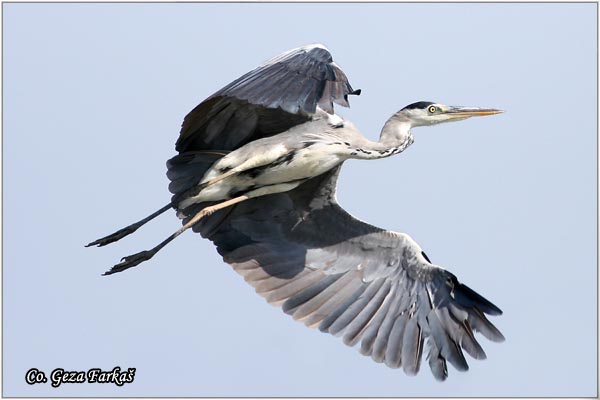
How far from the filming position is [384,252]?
862cm

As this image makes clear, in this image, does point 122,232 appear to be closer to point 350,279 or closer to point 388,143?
point 350,279

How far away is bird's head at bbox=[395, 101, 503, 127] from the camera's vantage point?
8.59 m

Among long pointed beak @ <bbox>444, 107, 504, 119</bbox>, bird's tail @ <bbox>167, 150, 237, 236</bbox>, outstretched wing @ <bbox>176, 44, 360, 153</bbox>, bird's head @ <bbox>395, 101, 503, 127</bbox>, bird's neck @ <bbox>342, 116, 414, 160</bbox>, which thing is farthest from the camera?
long pointed beak @ <bbox>444, 107, 504, 119</bbox>

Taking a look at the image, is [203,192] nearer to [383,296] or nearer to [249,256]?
[249,256]

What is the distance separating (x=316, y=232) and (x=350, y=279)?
45 cm

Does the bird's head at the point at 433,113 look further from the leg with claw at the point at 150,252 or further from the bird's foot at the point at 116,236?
the bird's foot at the point at 116,236

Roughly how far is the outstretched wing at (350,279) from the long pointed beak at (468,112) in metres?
1.08

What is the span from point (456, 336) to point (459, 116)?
177 centimetres

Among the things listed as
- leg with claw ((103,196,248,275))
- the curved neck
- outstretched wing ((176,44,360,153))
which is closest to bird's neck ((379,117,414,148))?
the curved neck

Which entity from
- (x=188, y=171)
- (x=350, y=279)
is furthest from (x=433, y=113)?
(x=188, y=171)

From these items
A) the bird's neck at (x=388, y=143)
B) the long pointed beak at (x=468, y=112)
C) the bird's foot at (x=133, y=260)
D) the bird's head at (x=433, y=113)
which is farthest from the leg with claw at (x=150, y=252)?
the long pointed beak at (x=468, y=112)

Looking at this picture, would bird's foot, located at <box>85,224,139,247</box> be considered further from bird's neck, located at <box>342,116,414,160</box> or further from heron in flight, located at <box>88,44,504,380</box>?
bird's neck, located at <box>342,116,414,160</box>

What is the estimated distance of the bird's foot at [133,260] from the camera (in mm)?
8383

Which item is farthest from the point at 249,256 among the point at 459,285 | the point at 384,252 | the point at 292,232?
the point at 459,285
